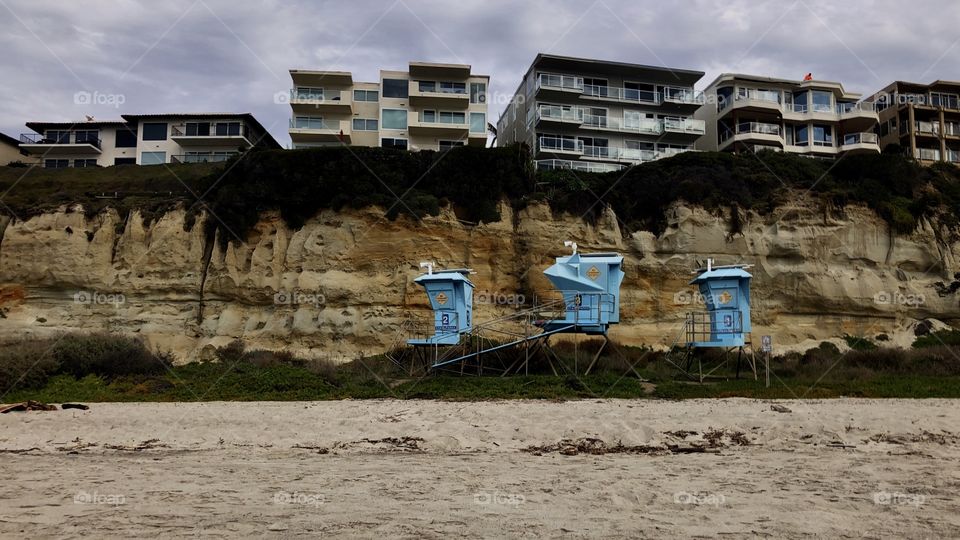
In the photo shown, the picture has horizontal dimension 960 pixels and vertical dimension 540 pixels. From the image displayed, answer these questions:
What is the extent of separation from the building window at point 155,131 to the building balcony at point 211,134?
681mm

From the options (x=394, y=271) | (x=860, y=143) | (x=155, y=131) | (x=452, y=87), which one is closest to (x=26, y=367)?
(x=394, y=271)

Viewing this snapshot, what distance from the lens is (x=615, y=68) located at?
160ft

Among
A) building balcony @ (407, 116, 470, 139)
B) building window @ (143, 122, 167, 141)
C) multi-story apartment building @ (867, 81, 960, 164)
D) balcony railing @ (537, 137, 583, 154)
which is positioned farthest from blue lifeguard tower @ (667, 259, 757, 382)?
building window @ (143, 122, 167, 141)

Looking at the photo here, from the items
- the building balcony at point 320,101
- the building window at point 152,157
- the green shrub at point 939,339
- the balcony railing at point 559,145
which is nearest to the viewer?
the green shrub at point 939,339

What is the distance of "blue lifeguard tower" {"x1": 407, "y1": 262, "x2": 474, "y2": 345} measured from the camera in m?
23.4

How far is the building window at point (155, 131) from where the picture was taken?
51.3m

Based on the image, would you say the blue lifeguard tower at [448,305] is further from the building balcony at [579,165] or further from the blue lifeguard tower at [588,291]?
the building balcony at [579,165]

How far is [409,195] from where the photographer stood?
30188 mm

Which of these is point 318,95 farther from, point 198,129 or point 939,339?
point 939,339

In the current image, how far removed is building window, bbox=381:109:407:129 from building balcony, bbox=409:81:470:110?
1170mm

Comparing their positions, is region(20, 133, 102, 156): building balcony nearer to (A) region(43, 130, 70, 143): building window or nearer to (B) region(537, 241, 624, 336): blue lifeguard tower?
(A) region(43, 130, 70, 143): building window

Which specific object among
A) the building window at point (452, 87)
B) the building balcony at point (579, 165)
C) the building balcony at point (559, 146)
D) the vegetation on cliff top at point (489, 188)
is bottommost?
the vegetation on cliff top at point (489, 188)

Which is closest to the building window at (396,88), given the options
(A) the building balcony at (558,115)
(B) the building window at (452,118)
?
(B) the building window at (452,118)

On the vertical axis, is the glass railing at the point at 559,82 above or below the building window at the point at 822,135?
above
